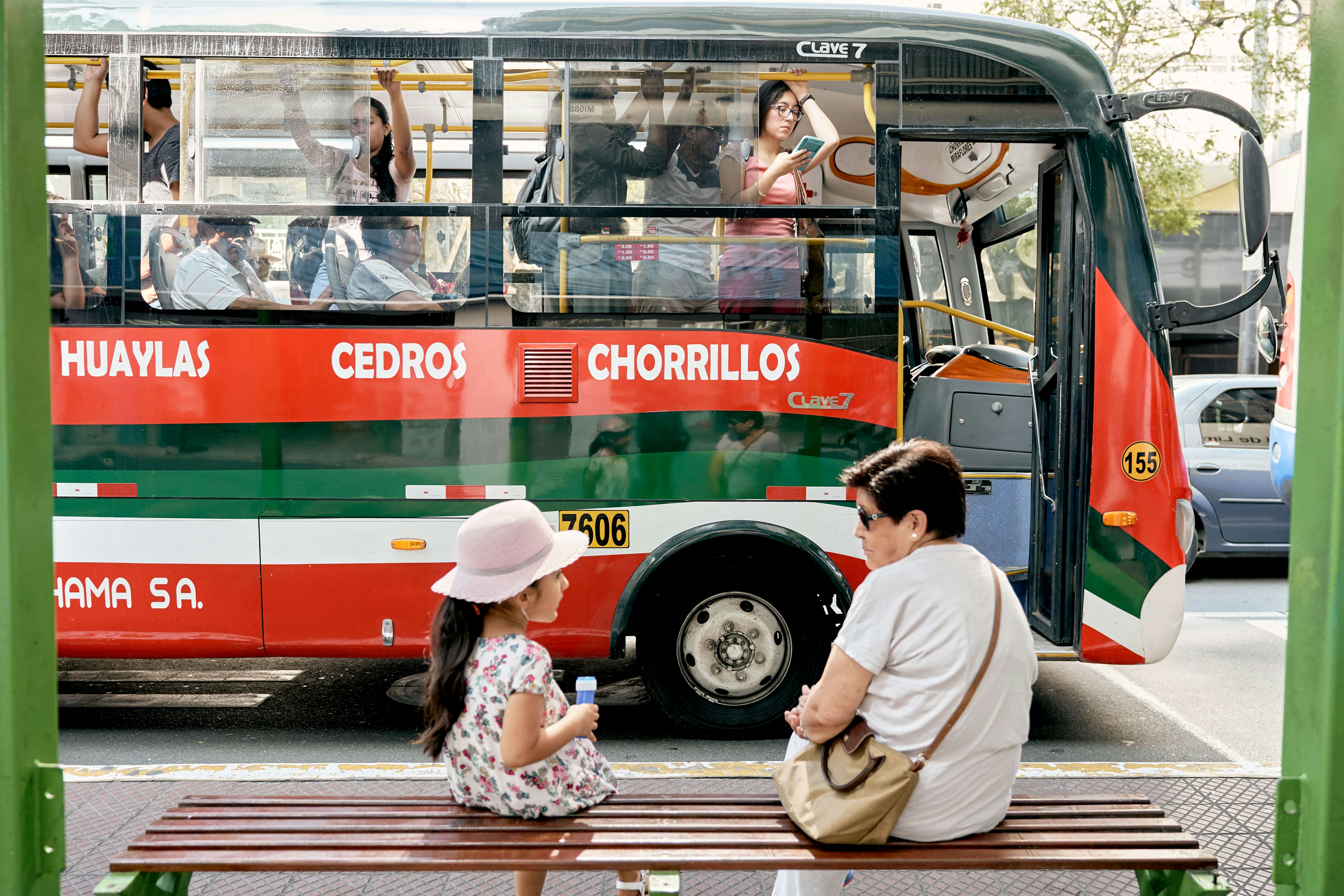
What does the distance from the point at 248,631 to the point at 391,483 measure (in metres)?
0.96

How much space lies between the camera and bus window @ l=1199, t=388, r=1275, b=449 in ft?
32.2

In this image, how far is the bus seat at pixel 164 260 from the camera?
5105 mm

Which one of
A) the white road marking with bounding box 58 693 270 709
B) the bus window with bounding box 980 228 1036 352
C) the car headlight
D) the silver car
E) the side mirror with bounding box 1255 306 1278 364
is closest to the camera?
the car headlight

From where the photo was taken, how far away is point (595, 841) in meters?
2.88

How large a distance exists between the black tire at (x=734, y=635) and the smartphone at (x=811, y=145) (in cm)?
182

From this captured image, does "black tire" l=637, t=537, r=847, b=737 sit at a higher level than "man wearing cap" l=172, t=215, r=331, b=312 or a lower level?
lower

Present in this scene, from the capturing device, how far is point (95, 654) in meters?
5.29

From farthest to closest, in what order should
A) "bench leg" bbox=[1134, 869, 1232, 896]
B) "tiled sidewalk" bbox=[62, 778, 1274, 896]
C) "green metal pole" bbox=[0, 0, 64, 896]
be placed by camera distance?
"tiled sidewalk" bbox=[62, 778, 1274, 896]
"bench leg" bbox=[1134, 869, 1232, 896]
"green metal pole" bbox=[0, 0, 64, 896]

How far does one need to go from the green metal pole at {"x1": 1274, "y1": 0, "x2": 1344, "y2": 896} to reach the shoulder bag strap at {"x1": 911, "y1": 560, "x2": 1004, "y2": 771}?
623 millimetres

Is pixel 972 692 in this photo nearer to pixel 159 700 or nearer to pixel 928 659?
pixel 928 659

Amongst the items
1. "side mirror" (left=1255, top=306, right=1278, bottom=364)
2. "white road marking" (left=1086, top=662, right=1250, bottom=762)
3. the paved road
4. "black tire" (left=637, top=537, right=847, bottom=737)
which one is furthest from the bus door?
"side mirror" (left=1255, top=306, right=1278, bottom=364)

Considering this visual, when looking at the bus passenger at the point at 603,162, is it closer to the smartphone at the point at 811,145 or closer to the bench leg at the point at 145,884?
the smartphone at the point at 811,145

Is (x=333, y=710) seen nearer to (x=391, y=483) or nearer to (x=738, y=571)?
(x=391, y=483)

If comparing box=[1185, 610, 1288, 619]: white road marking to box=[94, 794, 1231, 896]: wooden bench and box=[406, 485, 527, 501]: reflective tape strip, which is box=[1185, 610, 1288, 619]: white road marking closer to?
box=[406, 485, 527, 501]: reflective tape strip
